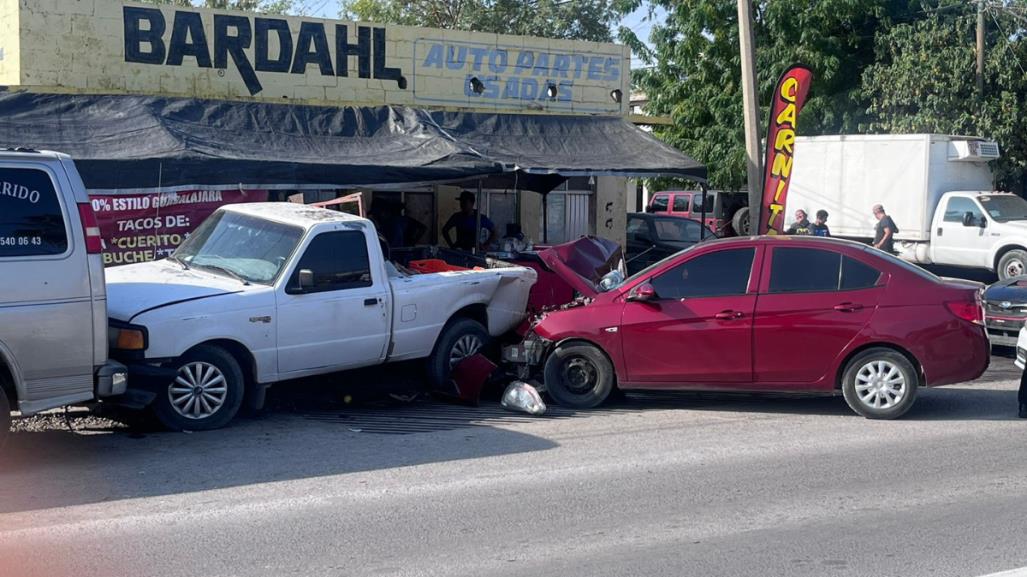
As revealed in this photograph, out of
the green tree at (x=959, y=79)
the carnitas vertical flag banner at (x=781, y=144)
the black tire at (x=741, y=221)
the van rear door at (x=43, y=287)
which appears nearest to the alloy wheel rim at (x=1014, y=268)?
the green tree at (x=959, y=79)

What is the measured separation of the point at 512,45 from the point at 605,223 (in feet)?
12.2

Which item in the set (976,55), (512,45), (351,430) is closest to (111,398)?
(351,430)

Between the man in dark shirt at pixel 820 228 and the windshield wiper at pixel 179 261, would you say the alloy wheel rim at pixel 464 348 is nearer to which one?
the windshield wiper at pixel 179 261

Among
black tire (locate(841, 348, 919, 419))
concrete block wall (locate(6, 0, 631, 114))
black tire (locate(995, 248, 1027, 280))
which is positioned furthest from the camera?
black tire (locate(995, 248, 1027, 280))

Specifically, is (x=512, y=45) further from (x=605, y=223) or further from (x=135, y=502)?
(x=135, y=502)

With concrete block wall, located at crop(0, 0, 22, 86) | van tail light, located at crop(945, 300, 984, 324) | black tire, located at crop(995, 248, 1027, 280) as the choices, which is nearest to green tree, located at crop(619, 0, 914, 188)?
black tire, located at crop(995, 248, 1027, 280)

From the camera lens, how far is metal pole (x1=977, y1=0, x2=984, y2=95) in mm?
25469

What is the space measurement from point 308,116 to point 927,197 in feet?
44.7

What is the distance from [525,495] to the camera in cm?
729

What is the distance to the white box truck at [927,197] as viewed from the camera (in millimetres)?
21844

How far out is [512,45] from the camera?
1834cm

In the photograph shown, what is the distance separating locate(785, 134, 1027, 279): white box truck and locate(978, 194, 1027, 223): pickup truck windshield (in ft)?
0.06

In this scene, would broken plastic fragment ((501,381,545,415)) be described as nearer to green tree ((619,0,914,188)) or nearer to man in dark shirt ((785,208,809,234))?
man in dark shirt ((785,208,809,234))

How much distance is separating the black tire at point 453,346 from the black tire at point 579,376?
1.06 meters
